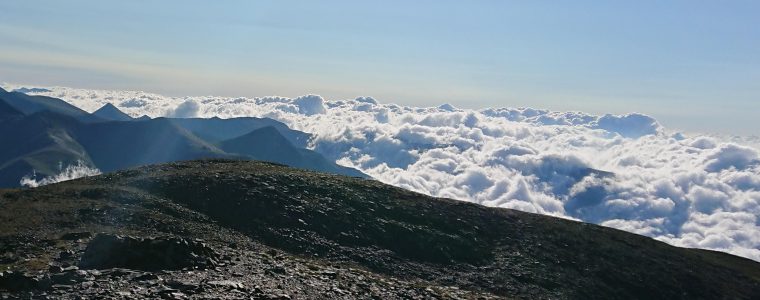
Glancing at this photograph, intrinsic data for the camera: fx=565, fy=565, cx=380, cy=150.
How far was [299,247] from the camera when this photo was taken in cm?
5791

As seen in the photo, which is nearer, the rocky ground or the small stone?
the small stone

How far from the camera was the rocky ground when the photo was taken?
3691 cm

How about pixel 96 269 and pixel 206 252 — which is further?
pixel 206 252

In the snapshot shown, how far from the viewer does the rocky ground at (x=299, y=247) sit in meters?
36.9

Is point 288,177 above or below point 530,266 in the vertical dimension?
above

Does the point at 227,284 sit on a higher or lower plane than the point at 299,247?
higher

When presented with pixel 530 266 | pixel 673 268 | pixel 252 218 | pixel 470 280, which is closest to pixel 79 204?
pixel 252 218

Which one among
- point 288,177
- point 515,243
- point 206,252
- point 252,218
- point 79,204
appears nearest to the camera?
point 206,252

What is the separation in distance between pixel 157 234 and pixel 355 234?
889 inches

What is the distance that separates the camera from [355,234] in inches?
2569

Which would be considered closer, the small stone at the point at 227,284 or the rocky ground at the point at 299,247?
the small stone at the point at 227,284

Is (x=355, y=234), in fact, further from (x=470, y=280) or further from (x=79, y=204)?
(x=79, y=204)

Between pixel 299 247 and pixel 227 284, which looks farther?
pixel 299 247

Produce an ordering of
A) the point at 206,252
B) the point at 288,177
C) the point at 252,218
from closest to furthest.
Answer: the point at 206,252 < the point at 252,218 < the point at 288,177
